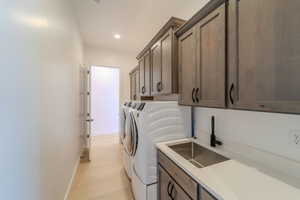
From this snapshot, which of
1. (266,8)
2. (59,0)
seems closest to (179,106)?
(266,8)

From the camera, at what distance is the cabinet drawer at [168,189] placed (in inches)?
46.2

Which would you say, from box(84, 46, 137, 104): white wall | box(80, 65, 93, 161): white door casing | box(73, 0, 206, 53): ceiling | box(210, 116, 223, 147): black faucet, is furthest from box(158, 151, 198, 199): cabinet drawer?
box(84, 46, 137, 104): white wall

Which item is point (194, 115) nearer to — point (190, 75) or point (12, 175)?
point (190, 75)

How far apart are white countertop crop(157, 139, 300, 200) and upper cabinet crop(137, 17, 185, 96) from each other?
99 centimetres

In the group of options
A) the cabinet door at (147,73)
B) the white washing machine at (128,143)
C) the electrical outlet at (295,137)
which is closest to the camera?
the electrical outlet at (295,137)

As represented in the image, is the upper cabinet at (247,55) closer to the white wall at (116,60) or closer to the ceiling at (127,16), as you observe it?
the ceiling at (127,16)

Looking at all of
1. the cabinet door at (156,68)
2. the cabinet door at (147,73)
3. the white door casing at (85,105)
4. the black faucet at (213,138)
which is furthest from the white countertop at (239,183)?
the white door casing at (85,105)

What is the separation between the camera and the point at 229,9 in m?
1.07

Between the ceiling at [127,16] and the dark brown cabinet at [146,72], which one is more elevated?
the ceiling at [127,16]

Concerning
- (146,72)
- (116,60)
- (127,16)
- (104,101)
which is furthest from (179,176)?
(104,101)

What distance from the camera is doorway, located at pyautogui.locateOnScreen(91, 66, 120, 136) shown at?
541 centimetres

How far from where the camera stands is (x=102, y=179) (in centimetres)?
247

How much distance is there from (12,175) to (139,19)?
9.28 ft

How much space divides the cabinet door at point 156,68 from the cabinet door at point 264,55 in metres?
1.17
